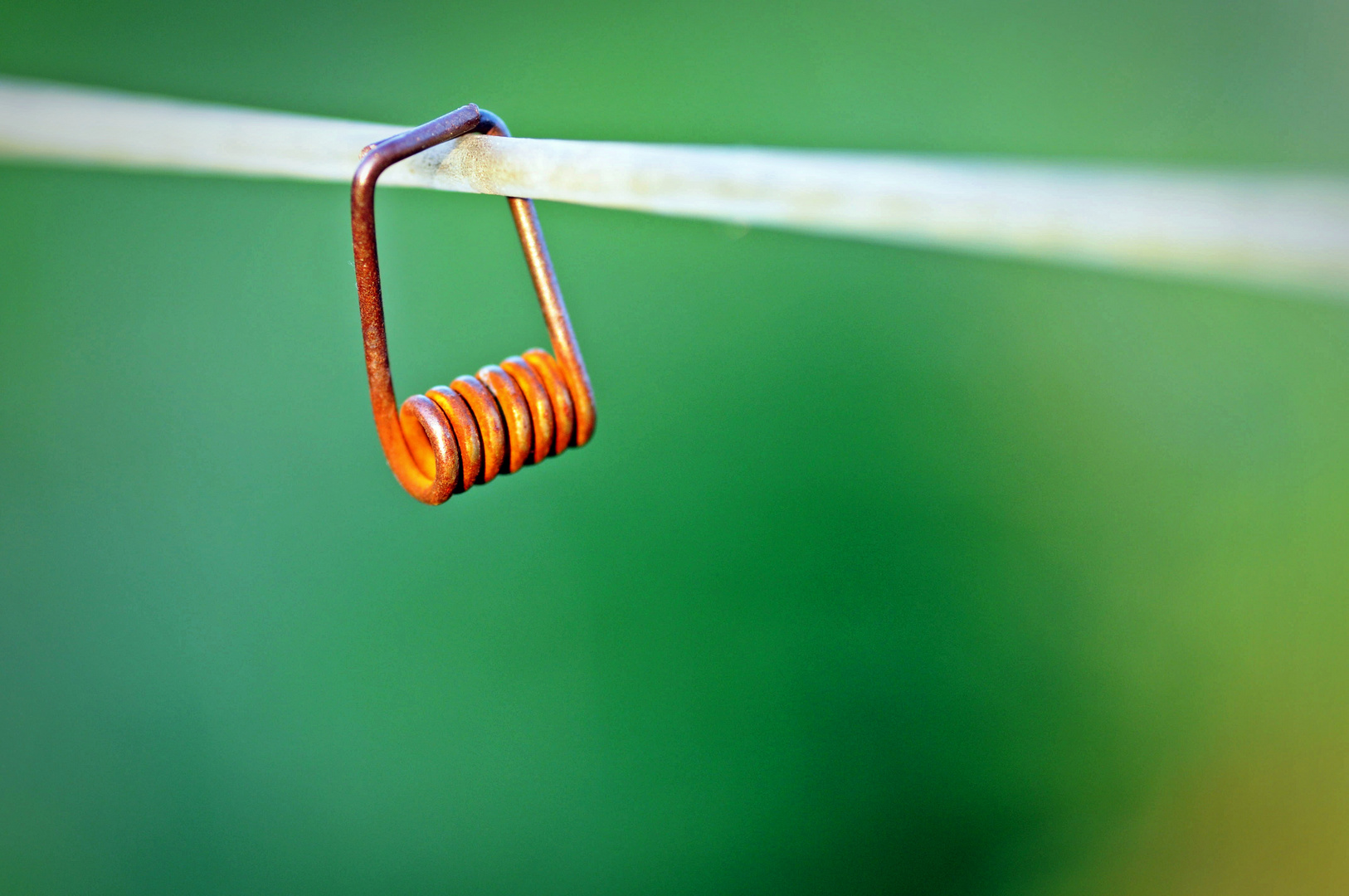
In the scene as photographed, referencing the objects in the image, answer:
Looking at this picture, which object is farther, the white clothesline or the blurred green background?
the blurred green background

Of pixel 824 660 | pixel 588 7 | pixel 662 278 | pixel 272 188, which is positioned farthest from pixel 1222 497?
pixel 272 188

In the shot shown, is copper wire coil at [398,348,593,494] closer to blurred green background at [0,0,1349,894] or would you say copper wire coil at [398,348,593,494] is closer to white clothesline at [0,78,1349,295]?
white clothesline at [0,78,1349,295]

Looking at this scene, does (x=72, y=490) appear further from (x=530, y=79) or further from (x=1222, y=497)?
(x=1222, y=497)

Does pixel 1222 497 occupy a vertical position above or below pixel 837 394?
below

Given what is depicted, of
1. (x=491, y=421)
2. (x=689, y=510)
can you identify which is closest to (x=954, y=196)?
→ (x=491, y=421)

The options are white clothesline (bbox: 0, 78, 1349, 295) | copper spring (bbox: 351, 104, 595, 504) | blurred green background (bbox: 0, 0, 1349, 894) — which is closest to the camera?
white clothesline (bbox: 0, 78, 1349, 295)

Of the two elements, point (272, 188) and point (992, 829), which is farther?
point (992, 829)

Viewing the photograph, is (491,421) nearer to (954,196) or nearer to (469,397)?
(469,397)

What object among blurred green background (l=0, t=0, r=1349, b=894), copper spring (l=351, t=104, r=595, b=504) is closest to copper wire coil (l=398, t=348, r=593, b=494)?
copper spring (l=351, t=104, r=595, b=504)
